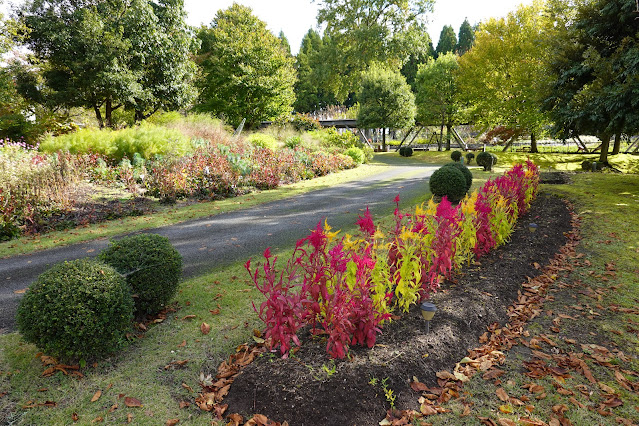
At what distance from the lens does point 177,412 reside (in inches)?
91.4

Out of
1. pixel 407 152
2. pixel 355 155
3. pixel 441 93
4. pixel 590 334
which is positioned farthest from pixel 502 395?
pixel 441 93

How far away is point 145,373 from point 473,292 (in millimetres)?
3200

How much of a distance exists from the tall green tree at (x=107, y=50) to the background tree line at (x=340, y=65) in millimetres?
54

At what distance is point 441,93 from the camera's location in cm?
2594

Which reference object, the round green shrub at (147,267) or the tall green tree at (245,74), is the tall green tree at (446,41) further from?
the round green shrub at (147,267)

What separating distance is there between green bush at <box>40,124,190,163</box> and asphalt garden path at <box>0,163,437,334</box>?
4.01 m

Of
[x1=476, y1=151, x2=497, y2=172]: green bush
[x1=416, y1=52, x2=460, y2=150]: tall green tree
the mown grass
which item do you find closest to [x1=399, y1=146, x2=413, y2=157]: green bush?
[x1=416, y1=52, x2=460, y2=150]: tall green tree

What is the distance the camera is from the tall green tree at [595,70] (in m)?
8.53

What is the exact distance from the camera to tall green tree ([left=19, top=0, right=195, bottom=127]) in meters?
15.3

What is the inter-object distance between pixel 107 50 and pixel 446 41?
45.0m

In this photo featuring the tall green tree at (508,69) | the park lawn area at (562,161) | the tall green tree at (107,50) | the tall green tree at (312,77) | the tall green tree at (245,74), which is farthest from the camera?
the tall green tree at (312,77)

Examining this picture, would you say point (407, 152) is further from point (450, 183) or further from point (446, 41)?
point (446, 41)

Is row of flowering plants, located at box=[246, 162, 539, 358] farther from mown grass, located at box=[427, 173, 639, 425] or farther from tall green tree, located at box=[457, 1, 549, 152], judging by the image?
tall green tree, located at box=[457, 1, 549, 152]

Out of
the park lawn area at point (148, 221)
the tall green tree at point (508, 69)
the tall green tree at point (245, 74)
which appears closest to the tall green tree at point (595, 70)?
the park lawn area at point (148, 221)
